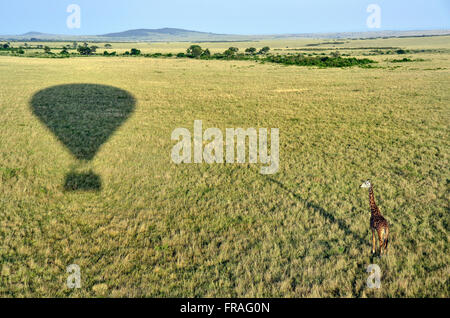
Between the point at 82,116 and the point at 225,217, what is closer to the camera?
the point at 225,217

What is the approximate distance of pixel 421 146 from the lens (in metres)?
11.7

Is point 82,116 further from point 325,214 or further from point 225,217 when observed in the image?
point 325,214

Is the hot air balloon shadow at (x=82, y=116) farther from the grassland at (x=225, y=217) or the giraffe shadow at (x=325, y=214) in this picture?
the giraffe shadow at (x=325, y=214)

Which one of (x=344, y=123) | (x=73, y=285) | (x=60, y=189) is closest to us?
(x=73, y=285)

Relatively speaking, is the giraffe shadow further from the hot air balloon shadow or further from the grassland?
the hot air balloon shadow

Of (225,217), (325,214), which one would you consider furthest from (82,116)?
(325,214)

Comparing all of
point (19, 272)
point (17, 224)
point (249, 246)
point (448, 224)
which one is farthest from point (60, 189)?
point (448, 224)

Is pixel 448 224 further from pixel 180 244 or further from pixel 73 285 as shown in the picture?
pixel 73 285

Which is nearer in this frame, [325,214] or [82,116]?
[325,214]

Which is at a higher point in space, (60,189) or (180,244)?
(60,189)

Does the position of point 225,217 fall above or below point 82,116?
below
